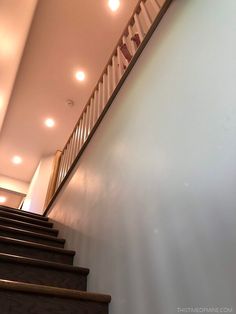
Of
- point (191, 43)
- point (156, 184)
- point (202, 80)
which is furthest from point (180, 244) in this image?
point (191, 43)

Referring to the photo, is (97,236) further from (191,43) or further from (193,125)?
(191,43)

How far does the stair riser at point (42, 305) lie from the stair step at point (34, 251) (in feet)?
2.37

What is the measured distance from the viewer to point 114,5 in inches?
140

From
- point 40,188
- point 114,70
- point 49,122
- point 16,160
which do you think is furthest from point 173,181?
point 16,160

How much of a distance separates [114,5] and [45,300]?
3.62m

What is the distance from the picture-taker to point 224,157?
90 cm

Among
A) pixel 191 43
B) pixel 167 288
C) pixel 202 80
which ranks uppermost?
pixel 191 43

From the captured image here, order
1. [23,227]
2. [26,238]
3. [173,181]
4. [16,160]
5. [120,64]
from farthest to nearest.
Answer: [16,160], [120,64], [23,227], [26,238], [173,181]

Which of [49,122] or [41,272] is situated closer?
[41,272]

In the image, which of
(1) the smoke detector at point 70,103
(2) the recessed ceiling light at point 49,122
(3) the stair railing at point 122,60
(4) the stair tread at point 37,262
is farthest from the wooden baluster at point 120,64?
(2) the recessed ceiling light at point 49,122

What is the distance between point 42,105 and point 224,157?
445 cm

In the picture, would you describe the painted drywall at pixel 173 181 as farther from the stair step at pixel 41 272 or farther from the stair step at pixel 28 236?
the stair step at pixel 28 236

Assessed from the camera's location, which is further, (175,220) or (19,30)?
(19,30)

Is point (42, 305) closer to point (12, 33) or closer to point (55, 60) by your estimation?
point (12, 33)
